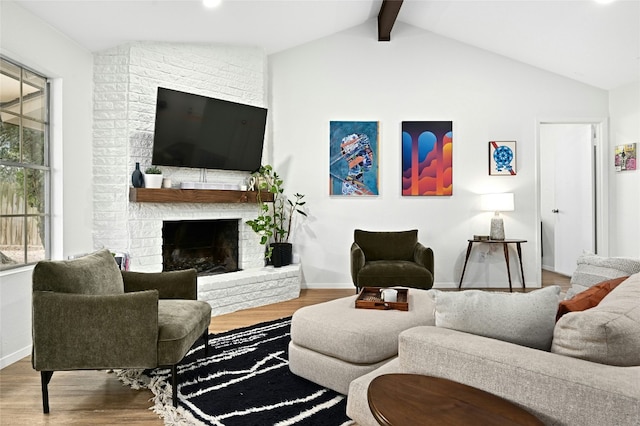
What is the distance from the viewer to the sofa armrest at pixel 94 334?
2.12m

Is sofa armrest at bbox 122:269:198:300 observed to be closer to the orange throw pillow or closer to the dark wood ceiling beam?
the orange throw pillow

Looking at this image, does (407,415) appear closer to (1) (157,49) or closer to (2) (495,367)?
(2) (495,367)

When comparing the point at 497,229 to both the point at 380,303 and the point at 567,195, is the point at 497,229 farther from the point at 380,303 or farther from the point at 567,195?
the point at 380,303

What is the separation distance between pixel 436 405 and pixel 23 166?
11.1 ft

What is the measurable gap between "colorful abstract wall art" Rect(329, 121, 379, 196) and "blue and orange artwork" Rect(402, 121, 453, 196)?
407mm

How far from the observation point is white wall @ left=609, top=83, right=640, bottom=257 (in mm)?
4910

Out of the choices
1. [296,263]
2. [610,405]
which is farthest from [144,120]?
[610,405]

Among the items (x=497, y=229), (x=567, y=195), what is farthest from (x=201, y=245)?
(x=567, y=195)

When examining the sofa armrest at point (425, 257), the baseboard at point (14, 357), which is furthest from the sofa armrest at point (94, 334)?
the sofa armrest at point (425, 257)

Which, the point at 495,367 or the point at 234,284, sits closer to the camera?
the point at 495,367

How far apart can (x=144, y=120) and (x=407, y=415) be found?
3.84 m

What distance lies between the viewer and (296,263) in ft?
16.9

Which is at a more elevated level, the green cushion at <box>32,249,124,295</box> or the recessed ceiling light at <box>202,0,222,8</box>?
the recessed ceiling light at <box>202,0,222,8</box>

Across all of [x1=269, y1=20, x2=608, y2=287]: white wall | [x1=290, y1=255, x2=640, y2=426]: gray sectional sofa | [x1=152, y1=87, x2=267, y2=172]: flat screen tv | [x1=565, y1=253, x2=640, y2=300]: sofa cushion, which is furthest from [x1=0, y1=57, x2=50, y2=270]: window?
[x1=565, y1=253, x2=640, y2=300]: sofa cushion
